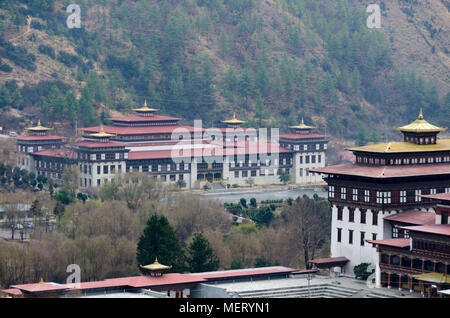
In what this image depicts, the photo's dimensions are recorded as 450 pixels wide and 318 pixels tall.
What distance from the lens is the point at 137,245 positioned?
96.0 meters

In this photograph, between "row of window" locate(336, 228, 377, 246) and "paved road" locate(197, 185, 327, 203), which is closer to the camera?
"row of window" locate(336, 228, 377, 246)

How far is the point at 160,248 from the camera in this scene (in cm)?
9000

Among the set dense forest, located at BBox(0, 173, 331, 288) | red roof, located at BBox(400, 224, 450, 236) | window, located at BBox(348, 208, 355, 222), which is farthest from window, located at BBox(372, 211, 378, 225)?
dense forest, located at BBox(0, 173, 331, 288)

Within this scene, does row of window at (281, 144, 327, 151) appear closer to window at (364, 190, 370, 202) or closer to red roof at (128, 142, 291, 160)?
red roof at (128, 142, 291, 160)

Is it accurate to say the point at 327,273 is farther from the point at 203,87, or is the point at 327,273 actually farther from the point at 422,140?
the point at 203,87

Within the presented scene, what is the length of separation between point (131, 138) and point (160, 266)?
7051cm

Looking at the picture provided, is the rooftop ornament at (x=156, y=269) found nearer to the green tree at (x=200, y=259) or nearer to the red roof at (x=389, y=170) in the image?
the green tree at (x=200, y=259)

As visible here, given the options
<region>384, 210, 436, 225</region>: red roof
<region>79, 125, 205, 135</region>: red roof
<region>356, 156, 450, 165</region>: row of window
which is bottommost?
<region>384, 210, 436, 225</region>: red roof

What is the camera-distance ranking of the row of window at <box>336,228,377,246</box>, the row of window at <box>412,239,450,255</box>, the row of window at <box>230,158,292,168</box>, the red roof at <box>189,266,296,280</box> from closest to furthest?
the row of window at <box>412,239,450,255</box>, the red roof at <box>189,266,296,280</box>, the row of window at <box>336,228,377,246</box>, the row of window at <box>230,158,292,168</box>

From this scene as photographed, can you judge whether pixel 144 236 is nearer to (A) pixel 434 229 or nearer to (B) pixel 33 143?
(A) pixel 434 229

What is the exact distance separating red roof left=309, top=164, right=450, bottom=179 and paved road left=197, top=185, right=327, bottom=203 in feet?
149

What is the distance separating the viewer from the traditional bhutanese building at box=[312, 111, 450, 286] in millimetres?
89562

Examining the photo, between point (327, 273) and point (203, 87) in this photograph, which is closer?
point (327, 273)
